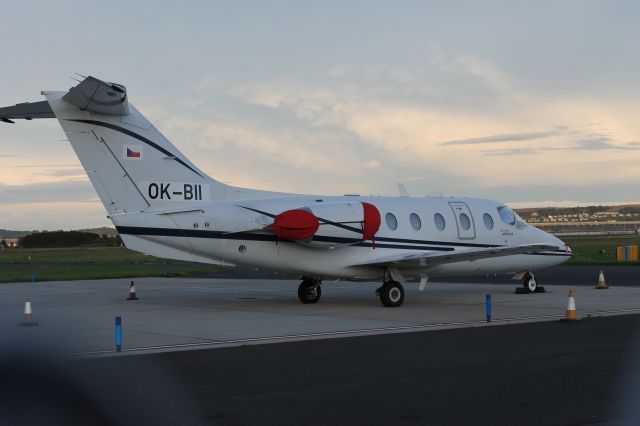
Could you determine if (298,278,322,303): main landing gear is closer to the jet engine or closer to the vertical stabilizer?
the jet engine

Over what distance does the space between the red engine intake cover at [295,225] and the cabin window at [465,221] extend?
18.9 ft

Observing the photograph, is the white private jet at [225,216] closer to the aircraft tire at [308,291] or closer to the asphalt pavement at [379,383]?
the aircraft tire at [308,291]

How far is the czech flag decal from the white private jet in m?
0.03

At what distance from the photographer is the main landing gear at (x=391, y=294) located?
2294 centimetres

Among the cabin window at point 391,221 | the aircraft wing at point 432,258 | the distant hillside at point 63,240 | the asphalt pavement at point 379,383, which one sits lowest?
the asphalt pavement at point 379,383

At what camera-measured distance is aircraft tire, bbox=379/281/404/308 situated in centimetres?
2294

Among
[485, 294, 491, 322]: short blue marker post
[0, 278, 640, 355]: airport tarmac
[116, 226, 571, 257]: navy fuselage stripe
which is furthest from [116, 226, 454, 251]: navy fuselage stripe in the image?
[485, 294, 491, 322]: short blue marker post

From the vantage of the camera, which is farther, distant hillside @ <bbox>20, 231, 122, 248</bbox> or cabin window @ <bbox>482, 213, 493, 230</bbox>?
distant hillside @ <bbox>20, 231, 122, 248</bbox>

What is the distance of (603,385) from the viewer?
1097 cm

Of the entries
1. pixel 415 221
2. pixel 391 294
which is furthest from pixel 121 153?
pixel 415 221

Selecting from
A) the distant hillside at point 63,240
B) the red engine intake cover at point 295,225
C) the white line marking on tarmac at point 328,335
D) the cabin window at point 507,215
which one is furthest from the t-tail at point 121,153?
the distant hillside at point 63,240

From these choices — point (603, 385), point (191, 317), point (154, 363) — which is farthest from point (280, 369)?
point (191, 317)

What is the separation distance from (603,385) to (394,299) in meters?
12.2

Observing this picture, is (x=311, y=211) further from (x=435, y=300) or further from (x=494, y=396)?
(x=494, y=396)
